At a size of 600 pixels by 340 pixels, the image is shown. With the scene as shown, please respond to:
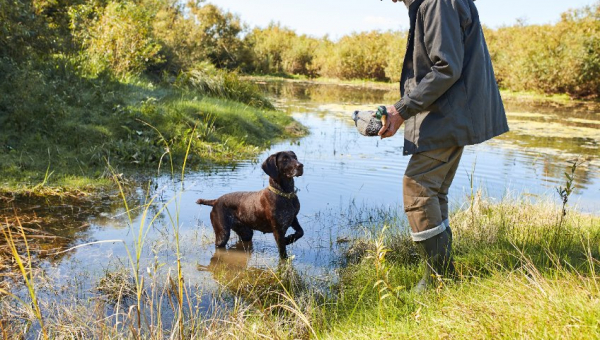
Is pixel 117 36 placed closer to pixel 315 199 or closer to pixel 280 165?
pixel 315 199

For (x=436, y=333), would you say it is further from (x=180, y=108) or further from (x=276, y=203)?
(x=180, y=108)

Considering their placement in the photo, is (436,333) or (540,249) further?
(540,249)

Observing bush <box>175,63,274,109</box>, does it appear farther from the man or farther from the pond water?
the man

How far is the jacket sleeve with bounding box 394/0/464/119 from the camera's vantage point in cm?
322

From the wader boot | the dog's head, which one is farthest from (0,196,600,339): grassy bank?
the dog's head

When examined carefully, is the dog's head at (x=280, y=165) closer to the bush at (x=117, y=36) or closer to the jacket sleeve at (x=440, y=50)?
the jacket sleeve at (x=440, y=50)

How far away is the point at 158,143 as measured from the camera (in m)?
9.30

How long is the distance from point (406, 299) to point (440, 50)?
1609 millimetres

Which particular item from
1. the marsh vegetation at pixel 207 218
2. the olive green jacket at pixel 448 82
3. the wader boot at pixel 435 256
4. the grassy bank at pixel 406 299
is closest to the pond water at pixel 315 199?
the marsh vegetation at pixel 207 218

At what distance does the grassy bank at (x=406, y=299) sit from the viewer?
2.53m

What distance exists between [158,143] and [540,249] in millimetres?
6910

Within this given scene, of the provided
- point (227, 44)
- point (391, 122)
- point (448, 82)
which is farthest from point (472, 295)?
point (227, 44)

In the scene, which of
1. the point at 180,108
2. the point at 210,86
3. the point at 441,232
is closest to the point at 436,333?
the point at 441,232

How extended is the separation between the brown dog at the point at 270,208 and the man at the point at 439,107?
1815 mm
